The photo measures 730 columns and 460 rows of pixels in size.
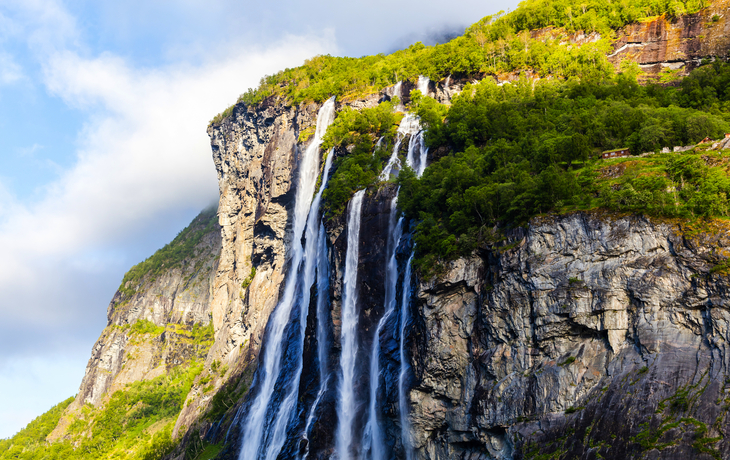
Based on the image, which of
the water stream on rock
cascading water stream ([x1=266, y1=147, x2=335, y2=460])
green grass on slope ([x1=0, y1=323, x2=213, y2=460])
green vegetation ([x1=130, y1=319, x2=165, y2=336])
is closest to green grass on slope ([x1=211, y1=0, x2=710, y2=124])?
the water stream on rock

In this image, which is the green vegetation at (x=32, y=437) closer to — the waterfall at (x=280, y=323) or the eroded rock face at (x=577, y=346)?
the waterfall at (x=280, y=323)

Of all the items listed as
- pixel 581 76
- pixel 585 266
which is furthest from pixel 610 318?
pixel 581 76

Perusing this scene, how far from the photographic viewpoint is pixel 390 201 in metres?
50.0

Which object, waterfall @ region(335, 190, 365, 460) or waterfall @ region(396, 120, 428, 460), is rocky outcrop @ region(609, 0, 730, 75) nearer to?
waterfall @ region(335, 190, 365, 460)

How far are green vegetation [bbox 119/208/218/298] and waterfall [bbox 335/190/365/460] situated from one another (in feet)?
362

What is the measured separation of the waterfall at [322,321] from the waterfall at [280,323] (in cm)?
562

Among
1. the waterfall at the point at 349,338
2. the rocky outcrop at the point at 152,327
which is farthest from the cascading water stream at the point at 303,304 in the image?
the rocky outcrop at the point at 152,327

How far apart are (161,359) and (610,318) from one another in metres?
124

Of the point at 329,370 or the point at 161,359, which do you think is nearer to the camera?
the point at 329,370

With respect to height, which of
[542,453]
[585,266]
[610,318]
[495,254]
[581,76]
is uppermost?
[581,76]

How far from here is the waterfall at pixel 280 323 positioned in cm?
5916

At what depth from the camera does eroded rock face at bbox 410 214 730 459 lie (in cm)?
2416

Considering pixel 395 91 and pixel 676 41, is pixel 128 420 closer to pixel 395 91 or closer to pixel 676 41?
pixel 395 91

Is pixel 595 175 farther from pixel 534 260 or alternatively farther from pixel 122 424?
pixel 122 424
